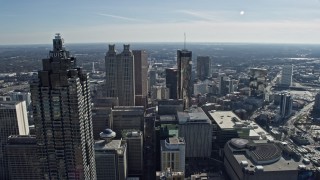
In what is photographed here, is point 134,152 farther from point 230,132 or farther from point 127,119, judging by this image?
point 230,132

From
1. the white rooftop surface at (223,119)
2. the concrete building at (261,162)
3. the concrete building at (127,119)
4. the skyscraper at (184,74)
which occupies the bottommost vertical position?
the concrete building at (261,162)

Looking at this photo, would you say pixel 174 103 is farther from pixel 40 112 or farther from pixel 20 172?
pixel 40 112

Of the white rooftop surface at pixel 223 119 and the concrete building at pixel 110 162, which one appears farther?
the white rooftop surface at pixel 223 119

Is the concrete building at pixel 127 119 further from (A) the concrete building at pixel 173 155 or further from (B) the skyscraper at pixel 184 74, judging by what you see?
(B) the skyscraper at pixel 184 74

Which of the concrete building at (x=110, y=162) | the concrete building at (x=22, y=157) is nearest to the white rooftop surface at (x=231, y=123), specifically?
the concrete building at (x=110, y=162)

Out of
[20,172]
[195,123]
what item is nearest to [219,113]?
[195,123]

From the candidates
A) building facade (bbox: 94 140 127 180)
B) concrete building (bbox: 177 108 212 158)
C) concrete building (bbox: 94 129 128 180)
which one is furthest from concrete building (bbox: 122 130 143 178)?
concrete building (bbox: 177 108 212 158)
